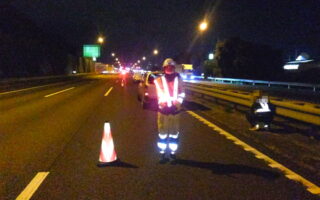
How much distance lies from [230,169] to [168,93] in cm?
182

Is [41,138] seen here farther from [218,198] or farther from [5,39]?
[5,39]

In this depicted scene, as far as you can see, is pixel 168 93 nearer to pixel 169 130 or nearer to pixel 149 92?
pixel 169 130

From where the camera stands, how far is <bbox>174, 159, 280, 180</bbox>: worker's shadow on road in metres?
7.08

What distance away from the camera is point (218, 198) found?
18.6 feet

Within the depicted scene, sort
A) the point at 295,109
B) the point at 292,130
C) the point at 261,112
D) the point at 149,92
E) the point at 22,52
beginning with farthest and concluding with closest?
the point at 22,52
the point at 149,92
the point at 292,130
the point at 261,112
the point at 295,109

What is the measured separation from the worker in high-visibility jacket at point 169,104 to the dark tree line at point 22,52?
145ft

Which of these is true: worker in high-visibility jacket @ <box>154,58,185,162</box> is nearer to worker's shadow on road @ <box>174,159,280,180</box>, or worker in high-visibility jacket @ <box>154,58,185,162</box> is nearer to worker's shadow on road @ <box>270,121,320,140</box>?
worker's shadow on road @ <box>174,159,280,180</box>

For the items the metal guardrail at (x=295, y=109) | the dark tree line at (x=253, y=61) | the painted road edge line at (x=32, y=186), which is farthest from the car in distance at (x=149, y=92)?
the dark tree line at (x=253, y=61)

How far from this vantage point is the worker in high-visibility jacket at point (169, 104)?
26.6ft

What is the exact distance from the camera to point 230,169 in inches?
292

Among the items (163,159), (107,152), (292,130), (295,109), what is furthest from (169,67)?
(292,130)

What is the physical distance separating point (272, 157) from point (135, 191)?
3646 millimetres

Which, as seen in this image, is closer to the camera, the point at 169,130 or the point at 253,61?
the point at 169,130

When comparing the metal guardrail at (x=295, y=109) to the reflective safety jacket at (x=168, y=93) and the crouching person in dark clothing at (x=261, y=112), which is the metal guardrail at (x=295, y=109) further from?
the reflective safety jacket at (x=168, y=93)
